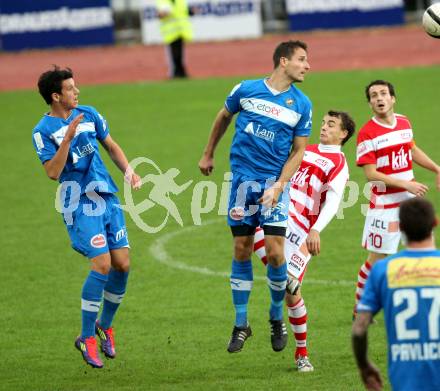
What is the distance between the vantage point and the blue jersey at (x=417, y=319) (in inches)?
237

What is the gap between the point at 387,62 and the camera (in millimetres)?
30281

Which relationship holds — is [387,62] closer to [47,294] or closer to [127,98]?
[127,98]

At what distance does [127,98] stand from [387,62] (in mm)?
7616

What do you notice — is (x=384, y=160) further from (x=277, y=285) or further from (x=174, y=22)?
(x=174, y=22)

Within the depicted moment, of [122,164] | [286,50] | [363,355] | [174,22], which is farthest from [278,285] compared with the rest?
[174,22]

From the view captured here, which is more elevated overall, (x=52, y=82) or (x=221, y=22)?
(x=52, y=82)

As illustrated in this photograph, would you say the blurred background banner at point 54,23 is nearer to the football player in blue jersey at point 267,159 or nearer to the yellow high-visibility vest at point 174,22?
the yellow high-visibility vest at point 174,22

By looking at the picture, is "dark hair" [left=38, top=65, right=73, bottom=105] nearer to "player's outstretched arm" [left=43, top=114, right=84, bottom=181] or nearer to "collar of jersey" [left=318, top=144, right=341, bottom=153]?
"player's outstretched arm" [left=43, top=114, right=84, bottom=181]

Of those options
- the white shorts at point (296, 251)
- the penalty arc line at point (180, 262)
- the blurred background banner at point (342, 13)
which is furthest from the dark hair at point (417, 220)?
the blurred background banner at point (342, 13)

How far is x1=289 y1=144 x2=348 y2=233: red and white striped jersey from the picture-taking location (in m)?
9.93

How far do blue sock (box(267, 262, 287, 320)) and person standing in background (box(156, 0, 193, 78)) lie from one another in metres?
19.7

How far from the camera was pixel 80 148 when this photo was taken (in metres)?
9.34

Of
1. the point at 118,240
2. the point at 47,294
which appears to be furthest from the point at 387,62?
the point at 118,240

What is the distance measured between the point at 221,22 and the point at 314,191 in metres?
26.5
